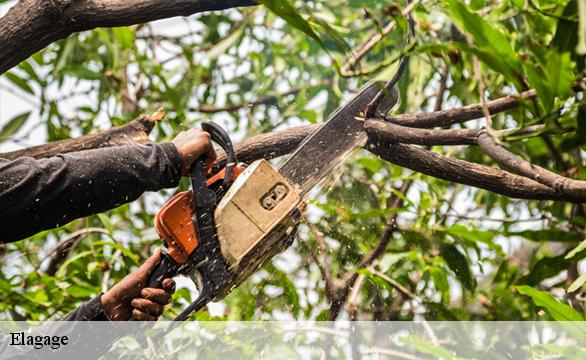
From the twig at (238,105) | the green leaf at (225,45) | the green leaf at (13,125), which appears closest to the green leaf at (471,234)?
the twig at (238,105)

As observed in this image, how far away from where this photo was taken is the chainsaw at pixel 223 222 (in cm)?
176

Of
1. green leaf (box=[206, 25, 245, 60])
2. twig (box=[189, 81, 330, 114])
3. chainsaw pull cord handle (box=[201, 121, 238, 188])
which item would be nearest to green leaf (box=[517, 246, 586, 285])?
chainsaw pull cord handle (box=[201, 121, 238, 188])

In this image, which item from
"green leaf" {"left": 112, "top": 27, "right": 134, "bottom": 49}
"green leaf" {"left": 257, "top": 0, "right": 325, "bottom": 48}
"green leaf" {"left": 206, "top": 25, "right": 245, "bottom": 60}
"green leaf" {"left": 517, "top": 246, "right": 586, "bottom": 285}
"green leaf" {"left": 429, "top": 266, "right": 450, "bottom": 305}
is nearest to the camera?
"green leaf" {"left": 257, "top": 0, "right": 325, "bottom": 48}

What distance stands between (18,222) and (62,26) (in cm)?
42

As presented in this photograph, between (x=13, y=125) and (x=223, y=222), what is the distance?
142 cm

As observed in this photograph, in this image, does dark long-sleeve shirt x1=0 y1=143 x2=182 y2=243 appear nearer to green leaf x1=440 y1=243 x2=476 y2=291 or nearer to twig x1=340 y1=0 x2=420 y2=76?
twig x1=340 y1=0 x2=420 y2=76

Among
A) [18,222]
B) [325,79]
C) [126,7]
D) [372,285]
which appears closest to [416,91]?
[325,79]

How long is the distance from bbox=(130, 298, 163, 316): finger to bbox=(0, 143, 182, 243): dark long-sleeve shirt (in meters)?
0.26

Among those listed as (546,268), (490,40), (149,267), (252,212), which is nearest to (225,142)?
(252,212)

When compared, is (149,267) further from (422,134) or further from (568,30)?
(568,30)

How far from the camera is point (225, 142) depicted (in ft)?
5.96

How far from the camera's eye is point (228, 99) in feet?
11.3

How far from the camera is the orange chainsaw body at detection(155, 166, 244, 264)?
1.77 m

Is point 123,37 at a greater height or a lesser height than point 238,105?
greater
